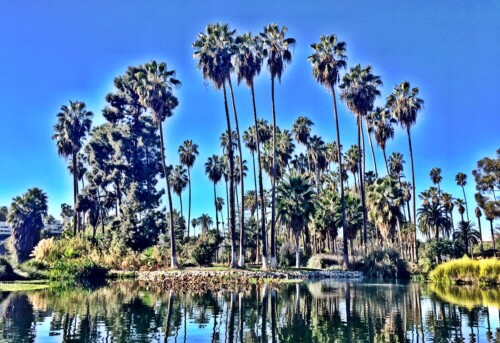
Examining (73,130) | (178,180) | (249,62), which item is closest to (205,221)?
(178,180)

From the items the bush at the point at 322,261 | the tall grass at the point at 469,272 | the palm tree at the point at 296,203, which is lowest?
the tall grass at the point at 469,272

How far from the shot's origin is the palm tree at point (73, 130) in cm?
6494

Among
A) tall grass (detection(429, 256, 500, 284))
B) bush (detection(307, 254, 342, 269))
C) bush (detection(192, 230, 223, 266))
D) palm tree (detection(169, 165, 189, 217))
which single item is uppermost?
palm tree (detection(169, 165, 189, 217))

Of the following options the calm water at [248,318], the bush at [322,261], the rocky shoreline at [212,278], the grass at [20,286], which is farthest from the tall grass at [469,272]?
the grass at [20,286]

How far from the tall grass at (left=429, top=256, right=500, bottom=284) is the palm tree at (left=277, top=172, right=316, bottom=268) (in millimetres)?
14164

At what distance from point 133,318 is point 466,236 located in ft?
231

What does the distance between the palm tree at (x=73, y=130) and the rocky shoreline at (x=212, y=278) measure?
29476 millimetres

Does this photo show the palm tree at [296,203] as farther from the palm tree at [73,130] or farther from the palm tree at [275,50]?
the palm tree at [73,130]

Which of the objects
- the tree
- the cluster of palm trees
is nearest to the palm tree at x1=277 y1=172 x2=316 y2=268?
the cluster of palm trees

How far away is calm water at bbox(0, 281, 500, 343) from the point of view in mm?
14531

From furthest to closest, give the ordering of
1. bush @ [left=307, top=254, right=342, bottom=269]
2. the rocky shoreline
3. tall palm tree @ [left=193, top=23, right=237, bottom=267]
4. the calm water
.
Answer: bush @ [left=307, top=254, right=342, bottom=269] → tall palm tree @ [left=193, top=23, right=237, bottom=267] → the rocky shoreline → the calm water

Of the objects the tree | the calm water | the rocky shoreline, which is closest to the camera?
the calm water

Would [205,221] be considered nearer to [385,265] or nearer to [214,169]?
[214,169]

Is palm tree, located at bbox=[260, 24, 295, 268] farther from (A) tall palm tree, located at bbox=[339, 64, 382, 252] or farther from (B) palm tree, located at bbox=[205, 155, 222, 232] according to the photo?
(B) palm tree, located at bbox=[205, 155, 222, 232]
